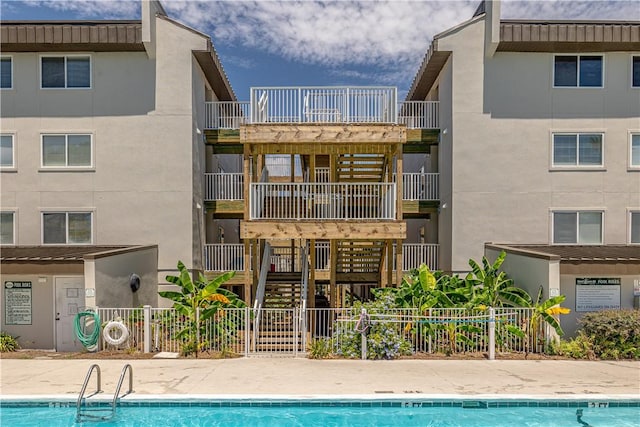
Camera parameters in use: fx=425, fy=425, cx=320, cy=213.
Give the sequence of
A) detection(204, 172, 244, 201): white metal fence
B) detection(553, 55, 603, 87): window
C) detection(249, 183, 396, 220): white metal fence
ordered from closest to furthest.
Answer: detection(249, 183, 396, 220): white metal fence → detection(553, 55, 603, 87): window → detection(204, 172, 244, 201): white metal fence

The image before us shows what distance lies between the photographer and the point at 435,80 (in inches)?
715

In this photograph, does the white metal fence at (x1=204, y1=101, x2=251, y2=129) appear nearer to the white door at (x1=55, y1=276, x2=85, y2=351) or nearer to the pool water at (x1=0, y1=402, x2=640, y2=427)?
the white door at (x1=55, y1=276, x2=85, y2=351)

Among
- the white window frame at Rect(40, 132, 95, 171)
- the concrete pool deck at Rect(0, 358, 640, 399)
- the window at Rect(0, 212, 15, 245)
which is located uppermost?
the white window frame at Rect(40, 132, 95, 171)

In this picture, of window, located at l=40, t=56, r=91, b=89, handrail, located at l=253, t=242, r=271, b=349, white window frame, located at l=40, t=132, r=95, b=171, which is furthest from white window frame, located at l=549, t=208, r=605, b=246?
window, located at l=40, t=56, r=91, b=89

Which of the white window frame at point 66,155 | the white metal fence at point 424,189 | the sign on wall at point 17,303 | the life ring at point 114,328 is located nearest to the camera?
the life ring at point 114,328

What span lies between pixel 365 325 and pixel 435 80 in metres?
12.0

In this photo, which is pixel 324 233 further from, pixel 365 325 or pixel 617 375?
pixel 617 375

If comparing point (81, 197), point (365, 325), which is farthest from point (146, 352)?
point (81, 197)

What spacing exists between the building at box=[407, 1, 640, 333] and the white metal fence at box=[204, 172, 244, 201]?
8.27 metres

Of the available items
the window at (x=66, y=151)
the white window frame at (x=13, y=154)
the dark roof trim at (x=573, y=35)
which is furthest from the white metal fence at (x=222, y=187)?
the dark roof trim at (x=573, y=35)

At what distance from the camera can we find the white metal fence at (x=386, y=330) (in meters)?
10.9

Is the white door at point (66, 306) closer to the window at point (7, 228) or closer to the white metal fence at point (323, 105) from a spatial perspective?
the window at point (7, 228)

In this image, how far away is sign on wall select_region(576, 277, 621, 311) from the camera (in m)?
12.5

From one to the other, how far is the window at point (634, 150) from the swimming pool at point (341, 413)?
412 inches
